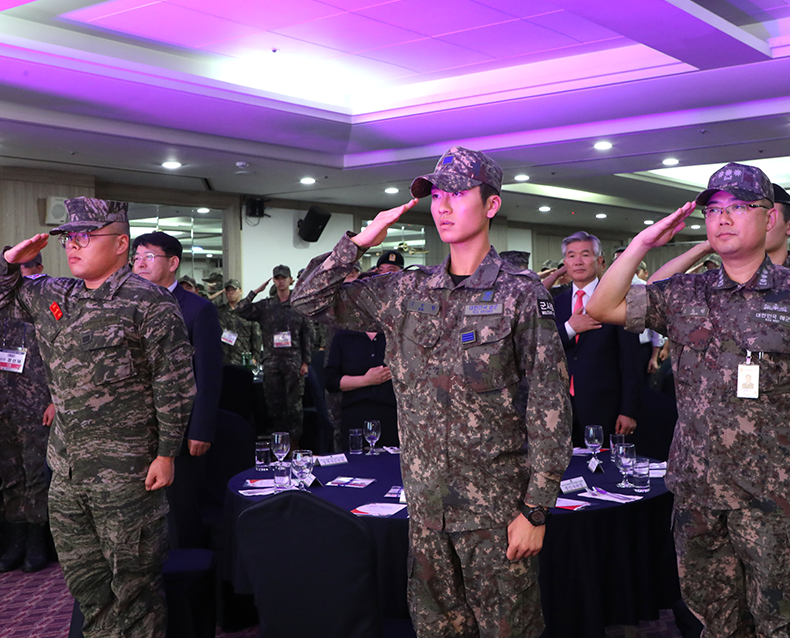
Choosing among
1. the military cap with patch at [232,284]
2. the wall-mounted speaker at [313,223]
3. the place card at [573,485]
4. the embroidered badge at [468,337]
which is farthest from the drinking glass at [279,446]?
the wall-mounted speaker at [313,223]

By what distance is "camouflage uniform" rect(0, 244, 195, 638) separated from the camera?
A: 2572mm

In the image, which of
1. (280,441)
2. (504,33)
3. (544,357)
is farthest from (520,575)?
(504,33)

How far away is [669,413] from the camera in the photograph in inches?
153

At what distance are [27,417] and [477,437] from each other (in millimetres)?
3281

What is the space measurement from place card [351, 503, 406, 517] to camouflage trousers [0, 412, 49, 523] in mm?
2417

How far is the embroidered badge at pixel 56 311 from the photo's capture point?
264 cm

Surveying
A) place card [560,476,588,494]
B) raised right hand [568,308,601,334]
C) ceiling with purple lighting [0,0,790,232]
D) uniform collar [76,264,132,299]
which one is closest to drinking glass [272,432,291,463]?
uniform collar [76,264,132,299]

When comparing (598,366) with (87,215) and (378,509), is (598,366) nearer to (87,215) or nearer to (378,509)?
(378,509)

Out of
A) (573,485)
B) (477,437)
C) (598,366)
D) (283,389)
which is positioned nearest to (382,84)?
(283,389)

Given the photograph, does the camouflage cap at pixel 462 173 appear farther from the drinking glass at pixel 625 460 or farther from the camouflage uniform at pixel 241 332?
the camouflage uniform at pixel 241 332

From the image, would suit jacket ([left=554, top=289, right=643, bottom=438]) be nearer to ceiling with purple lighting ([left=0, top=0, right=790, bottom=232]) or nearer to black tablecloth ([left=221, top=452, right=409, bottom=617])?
black tablecloth ([left=221, top=452, right=409, bottom=617])

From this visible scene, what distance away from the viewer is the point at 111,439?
2.60m

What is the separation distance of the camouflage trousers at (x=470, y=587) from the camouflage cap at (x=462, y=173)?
0.93m

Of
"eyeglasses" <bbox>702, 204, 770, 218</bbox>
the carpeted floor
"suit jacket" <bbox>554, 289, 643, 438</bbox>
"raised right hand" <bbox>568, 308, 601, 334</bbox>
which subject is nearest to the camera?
"eyeglasses" <bbox>702, 204, 770, 218</bbox>
